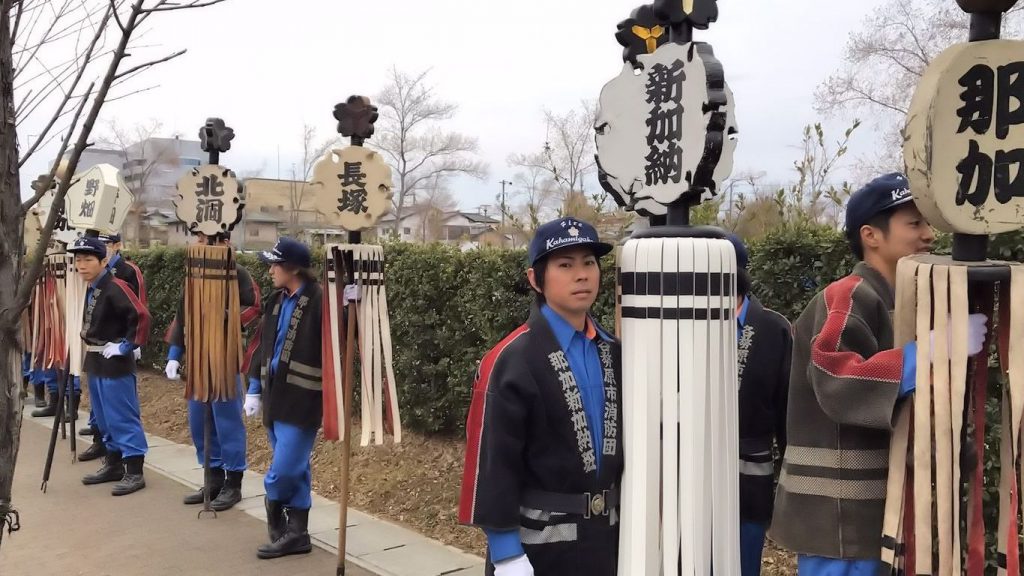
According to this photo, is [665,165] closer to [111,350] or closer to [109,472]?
[111,350]

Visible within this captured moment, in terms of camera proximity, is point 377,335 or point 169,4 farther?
point 377,335

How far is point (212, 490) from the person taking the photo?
18.9ft

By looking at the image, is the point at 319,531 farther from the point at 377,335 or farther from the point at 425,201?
the point at 425,201

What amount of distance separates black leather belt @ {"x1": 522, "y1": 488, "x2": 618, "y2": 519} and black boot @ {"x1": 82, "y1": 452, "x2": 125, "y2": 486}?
5.42 meters

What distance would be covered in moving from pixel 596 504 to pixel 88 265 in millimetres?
5479

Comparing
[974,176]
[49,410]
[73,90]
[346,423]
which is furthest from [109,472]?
[974,176]

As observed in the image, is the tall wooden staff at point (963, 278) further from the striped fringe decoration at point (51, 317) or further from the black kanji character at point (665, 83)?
the striped fringe decoration at point (51, 317)

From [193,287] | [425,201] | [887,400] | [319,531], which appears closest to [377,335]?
[319,531]

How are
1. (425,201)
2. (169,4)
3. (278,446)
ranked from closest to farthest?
1. (169,4)
2. (278,446)
3. (425,201)

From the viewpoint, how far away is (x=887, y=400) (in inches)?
75.7

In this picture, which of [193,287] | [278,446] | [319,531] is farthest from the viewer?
[193,287]

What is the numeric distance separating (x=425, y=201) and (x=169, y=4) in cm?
2958

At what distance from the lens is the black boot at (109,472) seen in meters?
6.28

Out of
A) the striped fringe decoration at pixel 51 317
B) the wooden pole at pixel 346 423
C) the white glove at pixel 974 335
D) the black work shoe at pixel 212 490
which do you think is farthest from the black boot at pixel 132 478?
the white glove at pixel 974 335
